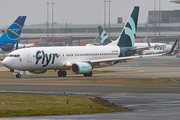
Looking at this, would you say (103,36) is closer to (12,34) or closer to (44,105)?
(12,34)

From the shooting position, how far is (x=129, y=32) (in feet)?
191

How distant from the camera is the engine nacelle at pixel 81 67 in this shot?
50.0 metres

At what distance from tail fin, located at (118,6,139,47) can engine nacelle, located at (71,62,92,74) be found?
849 cm

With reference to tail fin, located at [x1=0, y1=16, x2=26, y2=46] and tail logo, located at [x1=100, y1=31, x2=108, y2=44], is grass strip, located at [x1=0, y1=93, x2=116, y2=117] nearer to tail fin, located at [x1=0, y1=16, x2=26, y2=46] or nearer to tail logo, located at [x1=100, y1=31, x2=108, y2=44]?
tail fin, located at [x1=0, y1=16, x2=26, y2=46]

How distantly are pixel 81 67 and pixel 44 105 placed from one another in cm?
2523

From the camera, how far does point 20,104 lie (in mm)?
25438

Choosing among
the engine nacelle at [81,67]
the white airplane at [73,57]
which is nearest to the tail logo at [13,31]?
the white airplane at [73,57]

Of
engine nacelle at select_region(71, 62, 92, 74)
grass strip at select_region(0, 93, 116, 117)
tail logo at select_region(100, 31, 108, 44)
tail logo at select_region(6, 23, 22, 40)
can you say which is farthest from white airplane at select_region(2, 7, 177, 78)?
tail logo at select_region(100, 31, 108, 44)

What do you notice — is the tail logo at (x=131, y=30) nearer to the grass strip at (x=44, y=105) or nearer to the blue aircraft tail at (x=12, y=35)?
the blue aircraft tail at (x=12, y=35)

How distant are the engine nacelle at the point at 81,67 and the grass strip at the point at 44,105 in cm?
1992

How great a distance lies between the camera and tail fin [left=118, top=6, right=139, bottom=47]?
57812 mm

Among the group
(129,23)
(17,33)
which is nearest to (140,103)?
(129,23)

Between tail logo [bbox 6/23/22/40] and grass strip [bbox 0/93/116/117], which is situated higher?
tail logo [bbox 6/23/22/40]

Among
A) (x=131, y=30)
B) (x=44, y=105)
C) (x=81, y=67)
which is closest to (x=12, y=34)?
(x=131, y=30)
